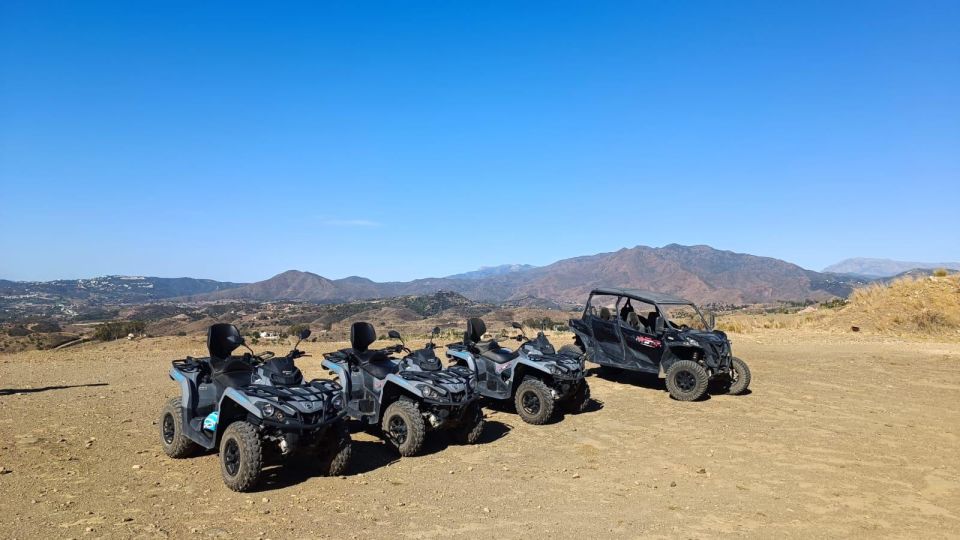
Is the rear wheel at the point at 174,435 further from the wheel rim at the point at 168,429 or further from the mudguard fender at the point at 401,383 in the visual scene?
the mudguard fender at the point at 401,383

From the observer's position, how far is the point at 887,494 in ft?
21.0

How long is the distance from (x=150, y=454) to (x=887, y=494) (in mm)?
8557

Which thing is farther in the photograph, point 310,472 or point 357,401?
point 357,401

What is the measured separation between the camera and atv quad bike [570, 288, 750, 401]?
11.4 metres

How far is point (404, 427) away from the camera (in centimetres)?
770

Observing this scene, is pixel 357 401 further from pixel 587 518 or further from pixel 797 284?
pixel 797 284

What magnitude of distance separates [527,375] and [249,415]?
4.83 m

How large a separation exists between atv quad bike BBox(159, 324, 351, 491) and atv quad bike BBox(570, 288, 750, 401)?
675cm

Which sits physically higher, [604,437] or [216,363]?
[216,363]

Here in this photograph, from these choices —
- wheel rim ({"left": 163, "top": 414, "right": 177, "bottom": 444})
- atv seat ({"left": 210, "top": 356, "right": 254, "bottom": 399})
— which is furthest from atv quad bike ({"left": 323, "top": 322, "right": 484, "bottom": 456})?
wheel rim ({"left": 163, "top": 414, "right": 177, "bottom": 444})

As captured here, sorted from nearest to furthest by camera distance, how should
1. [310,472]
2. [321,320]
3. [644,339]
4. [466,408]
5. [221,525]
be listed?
[221,525], [310,472], [466,408], [644,339], [321,320]

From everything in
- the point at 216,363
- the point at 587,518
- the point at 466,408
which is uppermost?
the point at 216,363

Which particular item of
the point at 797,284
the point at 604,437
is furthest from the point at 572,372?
the point at 797,284

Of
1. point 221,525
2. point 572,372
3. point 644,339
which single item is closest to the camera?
point 221,525
